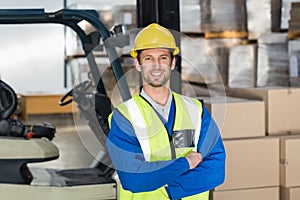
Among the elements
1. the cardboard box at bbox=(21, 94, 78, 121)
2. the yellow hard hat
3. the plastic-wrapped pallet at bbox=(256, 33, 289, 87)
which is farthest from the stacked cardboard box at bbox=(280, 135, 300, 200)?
the cardboard box at bbox=(21, 94, 78, 121)

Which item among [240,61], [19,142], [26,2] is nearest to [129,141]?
[19,142]

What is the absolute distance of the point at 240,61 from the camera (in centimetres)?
595

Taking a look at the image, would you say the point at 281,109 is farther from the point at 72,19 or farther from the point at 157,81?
the point at 157,81

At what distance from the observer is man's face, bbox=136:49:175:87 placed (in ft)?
7.27

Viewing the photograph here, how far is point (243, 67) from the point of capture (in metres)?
5.93

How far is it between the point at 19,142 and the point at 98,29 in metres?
0.83

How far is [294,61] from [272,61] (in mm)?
289

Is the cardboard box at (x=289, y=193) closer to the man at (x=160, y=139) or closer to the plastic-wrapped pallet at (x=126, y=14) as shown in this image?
the man at (x=160, y=139)

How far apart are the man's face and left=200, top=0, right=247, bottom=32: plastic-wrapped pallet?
3996mm

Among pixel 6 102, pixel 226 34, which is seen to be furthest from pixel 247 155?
pixel 226 34

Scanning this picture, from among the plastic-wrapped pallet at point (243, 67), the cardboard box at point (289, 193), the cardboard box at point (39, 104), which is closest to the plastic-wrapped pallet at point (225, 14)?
the plastic-wrapped pallet at point (243, 67)

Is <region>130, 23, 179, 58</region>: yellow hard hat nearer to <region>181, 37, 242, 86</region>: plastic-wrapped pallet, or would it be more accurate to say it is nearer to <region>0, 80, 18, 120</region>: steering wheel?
<region>0, 80, 18, 120</region>: steering wheel

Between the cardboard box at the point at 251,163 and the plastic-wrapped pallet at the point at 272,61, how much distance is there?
1986mm

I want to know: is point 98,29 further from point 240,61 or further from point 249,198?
point 240,61
